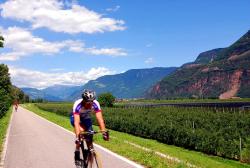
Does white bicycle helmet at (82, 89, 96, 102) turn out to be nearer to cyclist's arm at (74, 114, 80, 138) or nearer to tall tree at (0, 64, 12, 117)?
cyclist's arm at (74, 114, 80, 138)

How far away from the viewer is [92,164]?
813cm

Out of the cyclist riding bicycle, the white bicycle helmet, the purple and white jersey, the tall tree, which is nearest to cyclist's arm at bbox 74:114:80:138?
the cyclist riding bicycle

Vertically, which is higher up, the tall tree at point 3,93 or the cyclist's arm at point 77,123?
the tall tree at point 3,93

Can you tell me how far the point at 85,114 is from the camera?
8672mm

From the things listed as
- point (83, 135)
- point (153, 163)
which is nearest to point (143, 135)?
point (153, 163)

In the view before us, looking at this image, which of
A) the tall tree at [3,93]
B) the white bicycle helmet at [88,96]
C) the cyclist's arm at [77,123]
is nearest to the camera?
the white bicycle helmet at [88,96]

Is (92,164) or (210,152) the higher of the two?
(92,164)

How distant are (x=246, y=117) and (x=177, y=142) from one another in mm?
6557

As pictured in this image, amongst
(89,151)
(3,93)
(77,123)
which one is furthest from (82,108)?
(3,93)

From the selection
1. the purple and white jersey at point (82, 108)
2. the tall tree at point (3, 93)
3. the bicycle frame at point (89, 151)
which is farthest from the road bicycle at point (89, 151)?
the tall tree at point (3, 93)

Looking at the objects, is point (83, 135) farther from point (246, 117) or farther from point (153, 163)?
point (246, 117)

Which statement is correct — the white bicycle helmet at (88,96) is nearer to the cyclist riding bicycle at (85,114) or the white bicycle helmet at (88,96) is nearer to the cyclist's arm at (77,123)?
the cyclist riding bicycle at (85,114)

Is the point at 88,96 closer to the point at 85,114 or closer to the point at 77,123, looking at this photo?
the point at 77,123

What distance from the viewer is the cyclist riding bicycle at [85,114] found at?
8.09m
